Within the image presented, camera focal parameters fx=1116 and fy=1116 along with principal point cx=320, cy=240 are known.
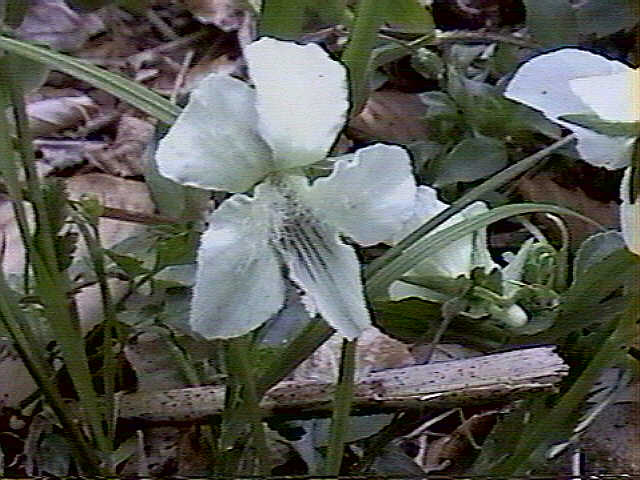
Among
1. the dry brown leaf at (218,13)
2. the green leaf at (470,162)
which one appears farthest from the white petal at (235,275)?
the dry brown leaf at (218,13)

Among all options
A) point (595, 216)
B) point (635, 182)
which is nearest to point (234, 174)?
point (635, 182)

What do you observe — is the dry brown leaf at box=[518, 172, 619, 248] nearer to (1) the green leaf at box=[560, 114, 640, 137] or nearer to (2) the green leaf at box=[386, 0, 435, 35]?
(2) the green leaf at box=[386, 0, 435, 35]

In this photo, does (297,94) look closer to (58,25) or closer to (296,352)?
(296,352)

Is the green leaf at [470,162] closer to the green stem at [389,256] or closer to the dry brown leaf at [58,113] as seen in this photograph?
the green stem at [389,256]

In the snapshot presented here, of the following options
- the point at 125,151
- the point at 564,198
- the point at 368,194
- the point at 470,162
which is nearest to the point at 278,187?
the point at 368,194

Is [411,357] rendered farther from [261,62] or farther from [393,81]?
[261,62]
